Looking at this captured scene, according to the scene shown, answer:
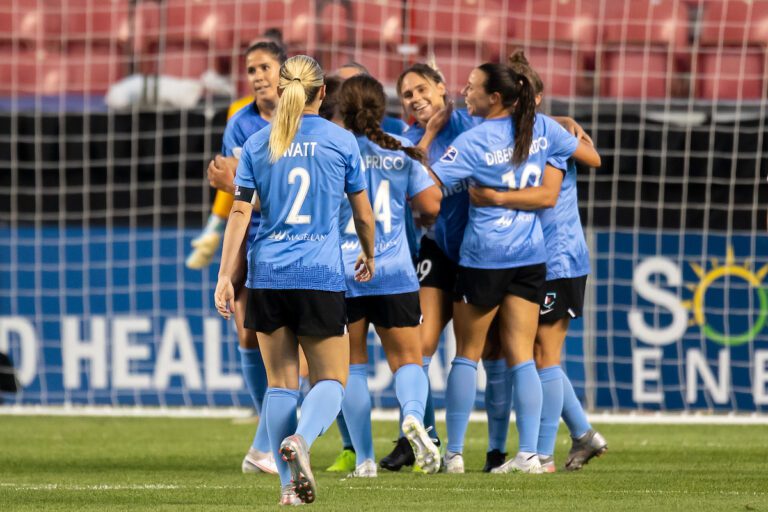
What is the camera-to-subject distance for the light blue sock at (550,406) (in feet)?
21.1

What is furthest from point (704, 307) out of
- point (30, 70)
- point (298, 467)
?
point (30, 70)

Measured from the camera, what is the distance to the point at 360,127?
5.88 m

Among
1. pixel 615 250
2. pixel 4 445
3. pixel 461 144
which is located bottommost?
pixel 4 445

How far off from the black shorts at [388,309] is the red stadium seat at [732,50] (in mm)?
5277

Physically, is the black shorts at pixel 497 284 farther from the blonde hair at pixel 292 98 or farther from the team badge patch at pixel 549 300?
the blonde hair at pixel 292 98

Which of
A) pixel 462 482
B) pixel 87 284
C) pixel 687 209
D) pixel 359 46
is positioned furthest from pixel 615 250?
pixel 462 482

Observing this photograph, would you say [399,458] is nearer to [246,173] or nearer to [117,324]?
[246,173]

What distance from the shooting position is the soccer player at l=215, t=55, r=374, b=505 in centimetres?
489

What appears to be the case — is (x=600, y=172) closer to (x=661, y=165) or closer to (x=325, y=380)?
(x=661, y=165)

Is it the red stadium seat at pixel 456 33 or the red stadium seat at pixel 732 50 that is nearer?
the red stadium seat at pixel 732 50

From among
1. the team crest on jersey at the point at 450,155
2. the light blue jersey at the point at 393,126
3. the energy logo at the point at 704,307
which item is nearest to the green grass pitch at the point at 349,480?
the energy logo at the point at 704,307

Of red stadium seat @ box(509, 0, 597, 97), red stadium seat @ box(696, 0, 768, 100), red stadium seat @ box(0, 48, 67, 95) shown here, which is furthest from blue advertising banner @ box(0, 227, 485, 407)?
red stadium seat @ box(696, 0, 768, 100)

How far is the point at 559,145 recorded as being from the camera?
6320 mm

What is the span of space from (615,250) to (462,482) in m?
4.18
